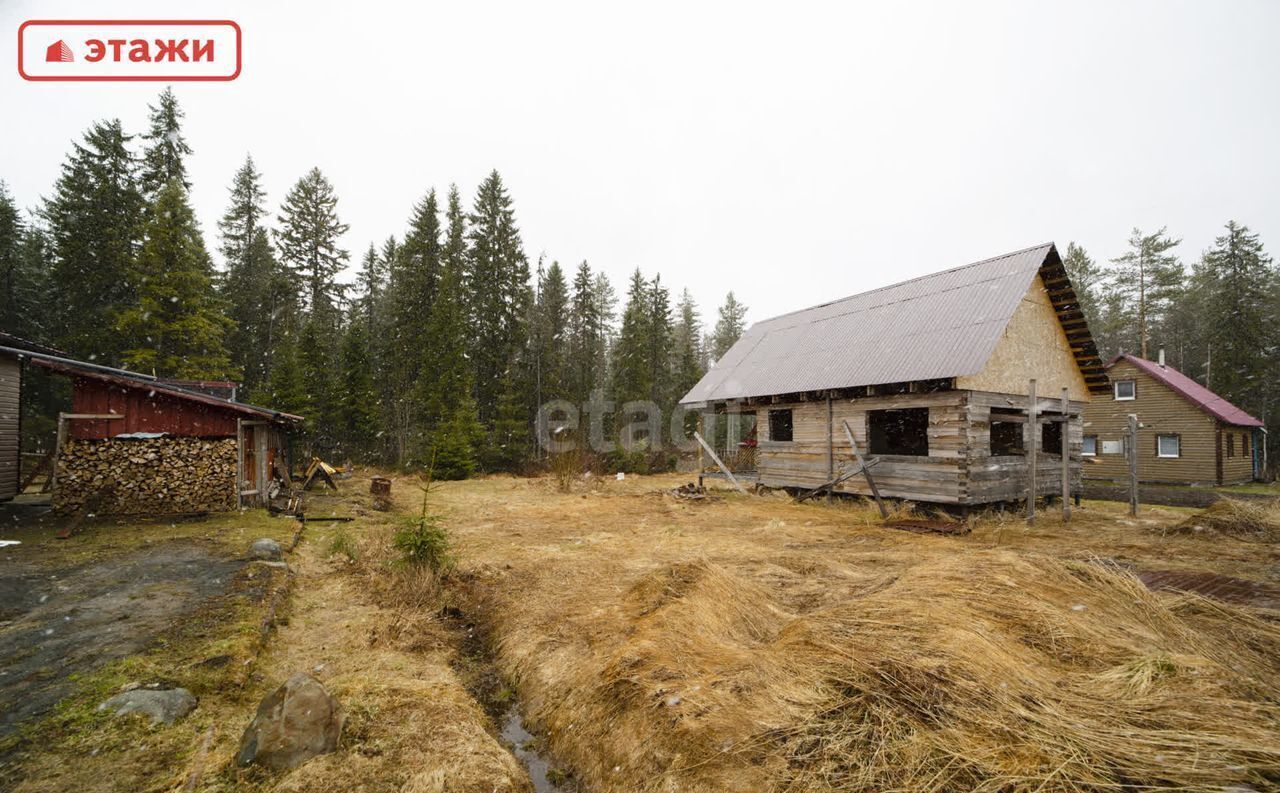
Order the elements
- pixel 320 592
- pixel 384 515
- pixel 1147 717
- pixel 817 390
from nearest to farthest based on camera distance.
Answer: pixel 1147 717 → pixel 320 592 → pixel 384 515 → pixel 817 390

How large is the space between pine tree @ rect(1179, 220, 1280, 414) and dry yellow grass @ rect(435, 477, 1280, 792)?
35.4 m

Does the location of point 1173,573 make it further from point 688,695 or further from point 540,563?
point 540,563

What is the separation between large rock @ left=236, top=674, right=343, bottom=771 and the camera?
322 cm

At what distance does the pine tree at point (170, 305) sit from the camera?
22.1 metres

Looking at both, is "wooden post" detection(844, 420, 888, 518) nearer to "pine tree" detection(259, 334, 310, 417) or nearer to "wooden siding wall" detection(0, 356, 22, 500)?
"wooden siding wall" detection(0, 356, 22, 500)

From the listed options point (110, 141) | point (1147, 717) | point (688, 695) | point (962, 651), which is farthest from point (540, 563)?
point (110, 141)

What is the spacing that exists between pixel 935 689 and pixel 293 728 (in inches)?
166

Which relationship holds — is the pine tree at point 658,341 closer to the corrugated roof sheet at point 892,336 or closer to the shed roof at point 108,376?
the corrugated roof sheet at point 892,336

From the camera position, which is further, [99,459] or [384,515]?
[384,515]

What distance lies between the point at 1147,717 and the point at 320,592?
28.0ft

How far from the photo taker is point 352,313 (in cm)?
3469

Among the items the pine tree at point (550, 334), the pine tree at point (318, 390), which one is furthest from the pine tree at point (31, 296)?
the pine tree at point (550, 334)

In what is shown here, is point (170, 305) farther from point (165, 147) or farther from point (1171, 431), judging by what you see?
point (1171, 431)

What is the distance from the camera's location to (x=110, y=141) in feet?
86.0
